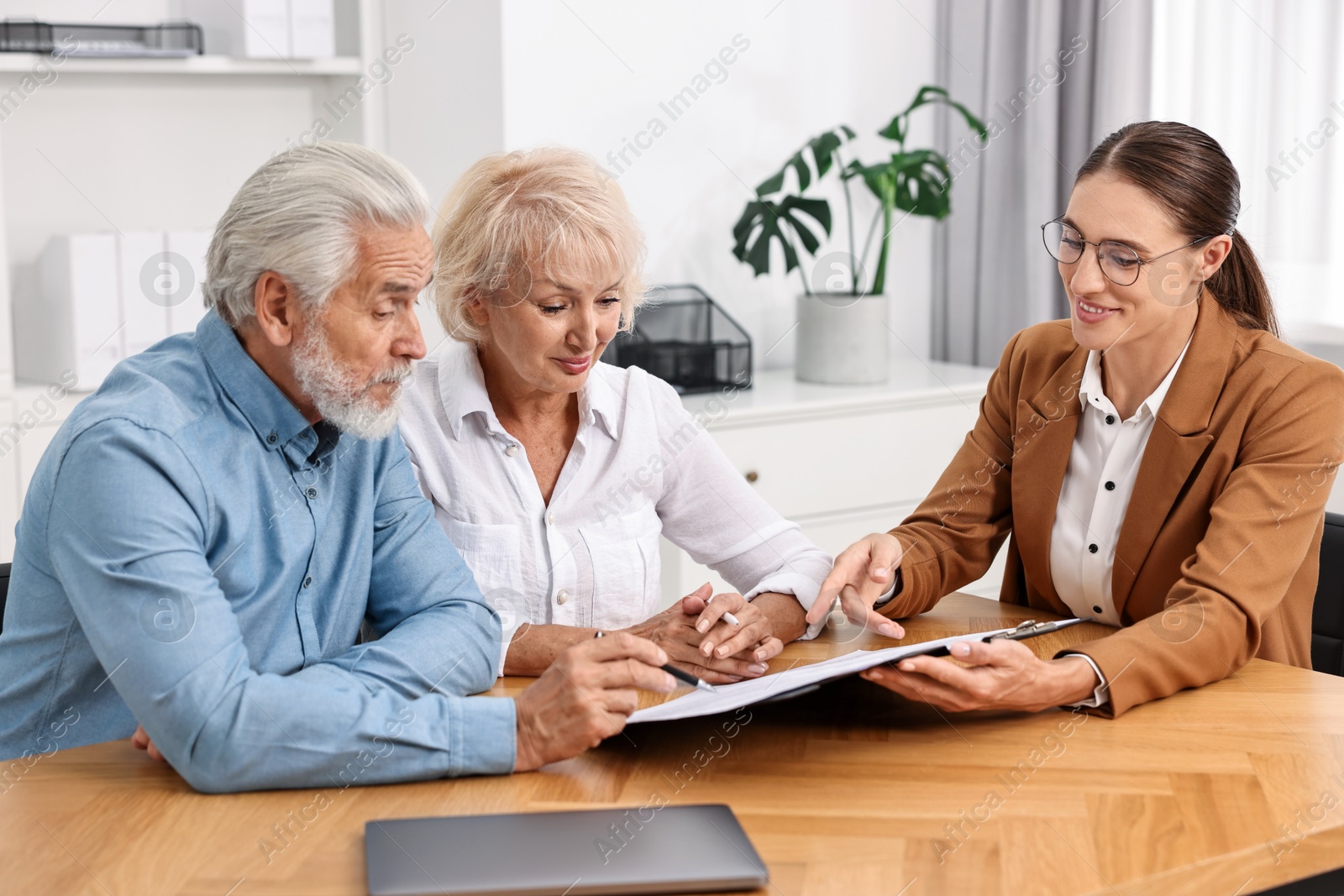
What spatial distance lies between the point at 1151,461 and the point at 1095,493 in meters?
0.11

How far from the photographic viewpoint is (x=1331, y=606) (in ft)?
5.90

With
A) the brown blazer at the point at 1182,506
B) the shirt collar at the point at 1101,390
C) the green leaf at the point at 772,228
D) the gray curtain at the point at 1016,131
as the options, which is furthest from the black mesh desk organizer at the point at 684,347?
the shirt collar at the point at 1101,390

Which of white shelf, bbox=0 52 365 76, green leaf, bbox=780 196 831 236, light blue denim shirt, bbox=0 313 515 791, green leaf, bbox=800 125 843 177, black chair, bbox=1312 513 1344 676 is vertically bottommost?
black chair, bbox=1312 513 1344 676

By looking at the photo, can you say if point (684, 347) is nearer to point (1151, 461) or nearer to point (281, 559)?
point (1151, 461)

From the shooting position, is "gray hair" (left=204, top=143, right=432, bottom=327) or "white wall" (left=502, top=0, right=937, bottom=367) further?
"white wall" (left=502, top=0, right=937, bottom=367)

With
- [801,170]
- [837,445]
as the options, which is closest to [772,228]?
[801,170]

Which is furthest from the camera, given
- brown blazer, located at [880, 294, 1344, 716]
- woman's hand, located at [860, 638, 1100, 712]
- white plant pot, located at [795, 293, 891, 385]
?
white plant pot, located at [795, 293, 891, 385]

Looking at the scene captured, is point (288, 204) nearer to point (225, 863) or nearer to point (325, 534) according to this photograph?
point (325, 534)

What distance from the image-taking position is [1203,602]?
1.49m

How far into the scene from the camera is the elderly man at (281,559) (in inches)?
44.8

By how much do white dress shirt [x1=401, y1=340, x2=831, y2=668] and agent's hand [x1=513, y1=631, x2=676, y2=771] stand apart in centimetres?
39

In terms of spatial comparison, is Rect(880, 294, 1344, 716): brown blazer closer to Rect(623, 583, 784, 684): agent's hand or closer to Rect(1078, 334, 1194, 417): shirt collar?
Rect(1078, 334, 1194, 417): shirt collar

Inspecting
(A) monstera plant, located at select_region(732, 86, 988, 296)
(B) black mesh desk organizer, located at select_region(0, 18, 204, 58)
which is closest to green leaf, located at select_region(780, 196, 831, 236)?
(A) monstera plant, located at select_region(732, 86, 988, 296)

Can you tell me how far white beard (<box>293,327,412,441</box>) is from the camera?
132cm
